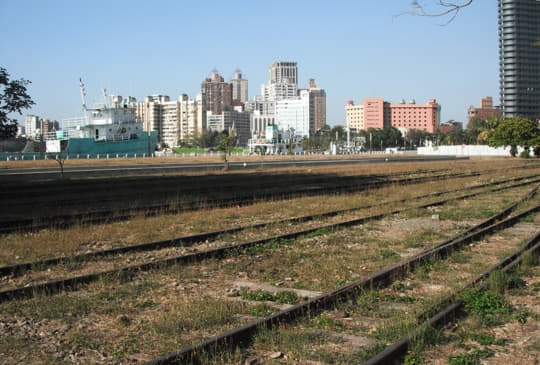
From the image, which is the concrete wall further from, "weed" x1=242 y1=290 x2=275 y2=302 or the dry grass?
"weed" x1=242 y1=290 x2=275 y2=302

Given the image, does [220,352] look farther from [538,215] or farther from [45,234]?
[538,215]

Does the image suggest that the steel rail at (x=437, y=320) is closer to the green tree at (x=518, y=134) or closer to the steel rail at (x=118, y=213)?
the steel rail at (x=118, y=213)

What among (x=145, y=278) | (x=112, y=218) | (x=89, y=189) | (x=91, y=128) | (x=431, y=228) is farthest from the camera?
(x=91, y=128)

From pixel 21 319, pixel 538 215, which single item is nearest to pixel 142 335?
pixel 21 319

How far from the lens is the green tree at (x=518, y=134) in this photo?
84.5 m

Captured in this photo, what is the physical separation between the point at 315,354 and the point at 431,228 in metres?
9.60

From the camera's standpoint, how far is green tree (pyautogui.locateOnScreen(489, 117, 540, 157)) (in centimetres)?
8450

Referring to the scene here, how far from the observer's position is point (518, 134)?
276ft

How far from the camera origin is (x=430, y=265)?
9633mm

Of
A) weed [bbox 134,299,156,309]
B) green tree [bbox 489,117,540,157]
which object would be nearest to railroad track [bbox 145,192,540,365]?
weed [bbox 134,299,156,309]

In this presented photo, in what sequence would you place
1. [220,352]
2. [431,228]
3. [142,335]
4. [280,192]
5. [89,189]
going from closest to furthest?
[220,352]
[142,335]
[431,228]
[280,192]
[89,189]

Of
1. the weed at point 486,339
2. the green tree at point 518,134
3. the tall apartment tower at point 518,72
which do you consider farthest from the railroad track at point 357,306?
the tall apartment tower at point 518,72

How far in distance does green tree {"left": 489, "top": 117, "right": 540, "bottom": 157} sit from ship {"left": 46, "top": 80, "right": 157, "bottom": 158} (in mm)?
57773

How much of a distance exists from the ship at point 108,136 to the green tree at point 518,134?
57.8m
